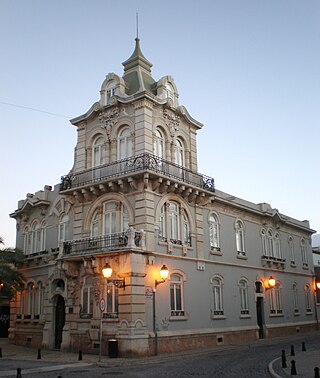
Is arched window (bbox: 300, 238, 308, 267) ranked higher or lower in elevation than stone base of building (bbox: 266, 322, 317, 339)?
higher

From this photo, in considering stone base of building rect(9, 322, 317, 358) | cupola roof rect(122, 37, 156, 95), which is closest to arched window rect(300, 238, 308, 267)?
stone base of building rect(9, 322, 317, 358)

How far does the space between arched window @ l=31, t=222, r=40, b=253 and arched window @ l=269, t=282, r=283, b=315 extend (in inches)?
648

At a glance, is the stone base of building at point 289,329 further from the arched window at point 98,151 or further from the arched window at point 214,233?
the arched window at point 98,151

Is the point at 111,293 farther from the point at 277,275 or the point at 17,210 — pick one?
the point at 277,275

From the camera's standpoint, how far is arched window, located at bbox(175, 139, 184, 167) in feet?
86.0

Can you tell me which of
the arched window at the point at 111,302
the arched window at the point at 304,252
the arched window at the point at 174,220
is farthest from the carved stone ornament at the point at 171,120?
the arched window at the point at 304,252

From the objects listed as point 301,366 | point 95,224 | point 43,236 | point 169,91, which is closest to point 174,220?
point 95,224

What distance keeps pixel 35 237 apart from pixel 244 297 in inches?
554

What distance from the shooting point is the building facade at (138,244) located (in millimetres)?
21828

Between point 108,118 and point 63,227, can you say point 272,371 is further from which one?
point 63,227

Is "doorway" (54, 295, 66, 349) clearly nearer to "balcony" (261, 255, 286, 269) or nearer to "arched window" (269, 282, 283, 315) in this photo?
"balcony" (261, 255, 286, 269)

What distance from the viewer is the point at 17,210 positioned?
1262 inches

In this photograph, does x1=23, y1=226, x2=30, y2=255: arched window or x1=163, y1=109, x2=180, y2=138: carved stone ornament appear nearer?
x1=163, y1=109, x2=180, y2=138: carved stone ornament

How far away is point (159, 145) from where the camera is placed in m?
25.0
